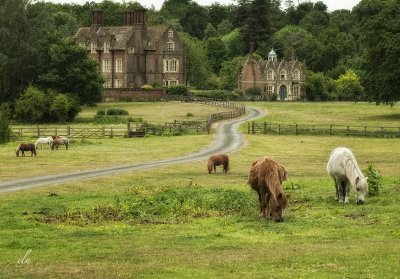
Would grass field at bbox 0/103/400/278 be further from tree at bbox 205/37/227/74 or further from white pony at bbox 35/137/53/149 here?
tree at bbox 205/37/227/74

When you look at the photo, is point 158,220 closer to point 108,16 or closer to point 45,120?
point 45,120

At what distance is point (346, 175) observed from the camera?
27.6m

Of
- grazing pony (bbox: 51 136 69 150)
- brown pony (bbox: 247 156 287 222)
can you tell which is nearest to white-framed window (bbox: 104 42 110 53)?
grazing pony (bbox: 51 136 69 150)

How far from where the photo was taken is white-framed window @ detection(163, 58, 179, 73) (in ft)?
454

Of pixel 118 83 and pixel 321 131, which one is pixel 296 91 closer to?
pixel 118 83

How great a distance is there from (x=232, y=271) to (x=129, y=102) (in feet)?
359

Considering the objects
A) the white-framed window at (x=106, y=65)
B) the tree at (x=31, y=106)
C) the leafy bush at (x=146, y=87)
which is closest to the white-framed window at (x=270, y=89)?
the leafy bush at (x=146, y=87)

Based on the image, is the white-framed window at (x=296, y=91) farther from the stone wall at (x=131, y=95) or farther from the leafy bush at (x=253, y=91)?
the stone wall at (x=131, y=95)

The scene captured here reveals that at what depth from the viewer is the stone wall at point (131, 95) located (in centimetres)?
12731

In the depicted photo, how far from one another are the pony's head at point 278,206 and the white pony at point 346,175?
374 centimetres

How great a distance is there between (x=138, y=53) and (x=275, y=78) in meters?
27.6

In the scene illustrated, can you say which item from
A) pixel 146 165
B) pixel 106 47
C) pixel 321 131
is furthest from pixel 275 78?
pixel 146 165

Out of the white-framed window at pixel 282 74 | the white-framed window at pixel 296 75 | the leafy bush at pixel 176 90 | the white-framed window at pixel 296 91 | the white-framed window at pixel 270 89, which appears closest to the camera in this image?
the leafy bush at pixel 176 90

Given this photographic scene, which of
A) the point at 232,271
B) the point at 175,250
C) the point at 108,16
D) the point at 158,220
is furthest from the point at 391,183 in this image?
the point at 108,16
